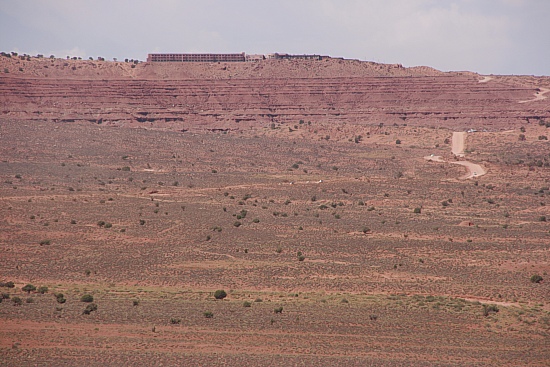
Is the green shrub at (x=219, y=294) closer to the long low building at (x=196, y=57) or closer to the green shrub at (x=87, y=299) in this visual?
the green shrub at (x=87, y=299)

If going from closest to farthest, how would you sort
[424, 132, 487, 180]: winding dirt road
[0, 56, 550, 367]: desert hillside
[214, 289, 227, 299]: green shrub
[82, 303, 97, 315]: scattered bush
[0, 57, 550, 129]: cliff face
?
[0, 56, 550, 367]: desert hillside < [82, 303, 97, 315]: scattered bush < [214, 289, 227, 299]: green shrub < [424, 132, 487, 180]: winding dirt road < [0, 57, 550, 129]: cliff face

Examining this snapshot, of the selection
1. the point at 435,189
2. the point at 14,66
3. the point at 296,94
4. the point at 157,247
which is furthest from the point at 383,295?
the point at 14,66

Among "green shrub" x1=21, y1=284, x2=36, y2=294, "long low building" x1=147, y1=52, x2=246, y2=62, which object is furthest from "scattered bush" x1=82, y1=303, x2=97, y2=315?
"long low building" x1=147, y1=52, x2=246, y2=62

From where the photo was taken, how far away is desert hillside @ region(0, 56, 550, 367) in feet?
82.7

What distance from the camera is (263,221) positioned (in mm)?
48188

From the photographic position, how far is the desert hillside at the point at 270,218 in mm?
25203

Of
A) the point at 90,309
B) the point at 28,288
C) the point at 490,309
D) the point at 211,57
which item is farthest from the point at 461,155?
the point at 90,309

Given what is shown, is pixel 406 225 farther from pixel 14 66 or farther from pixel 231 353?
pixel 14 66

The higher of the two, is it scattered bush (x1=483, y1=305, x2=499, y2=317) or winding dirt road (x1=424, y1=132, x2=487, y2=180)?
winding dirt road (x1=424, y1=132, x2=487, y2=180)

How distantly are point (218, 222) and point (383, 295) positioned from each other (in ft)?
56.3

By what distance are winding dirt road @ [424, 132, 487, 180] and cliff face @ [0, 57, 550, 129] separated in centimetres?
903

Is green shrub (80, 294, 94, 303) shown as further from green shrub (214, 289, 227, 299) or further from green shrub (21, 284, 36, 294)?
green shrub (214, 289, 227, 299)

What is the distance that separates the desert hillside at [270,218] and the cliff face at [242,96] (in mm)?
332

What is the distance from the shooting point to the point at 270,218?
4944 cm
